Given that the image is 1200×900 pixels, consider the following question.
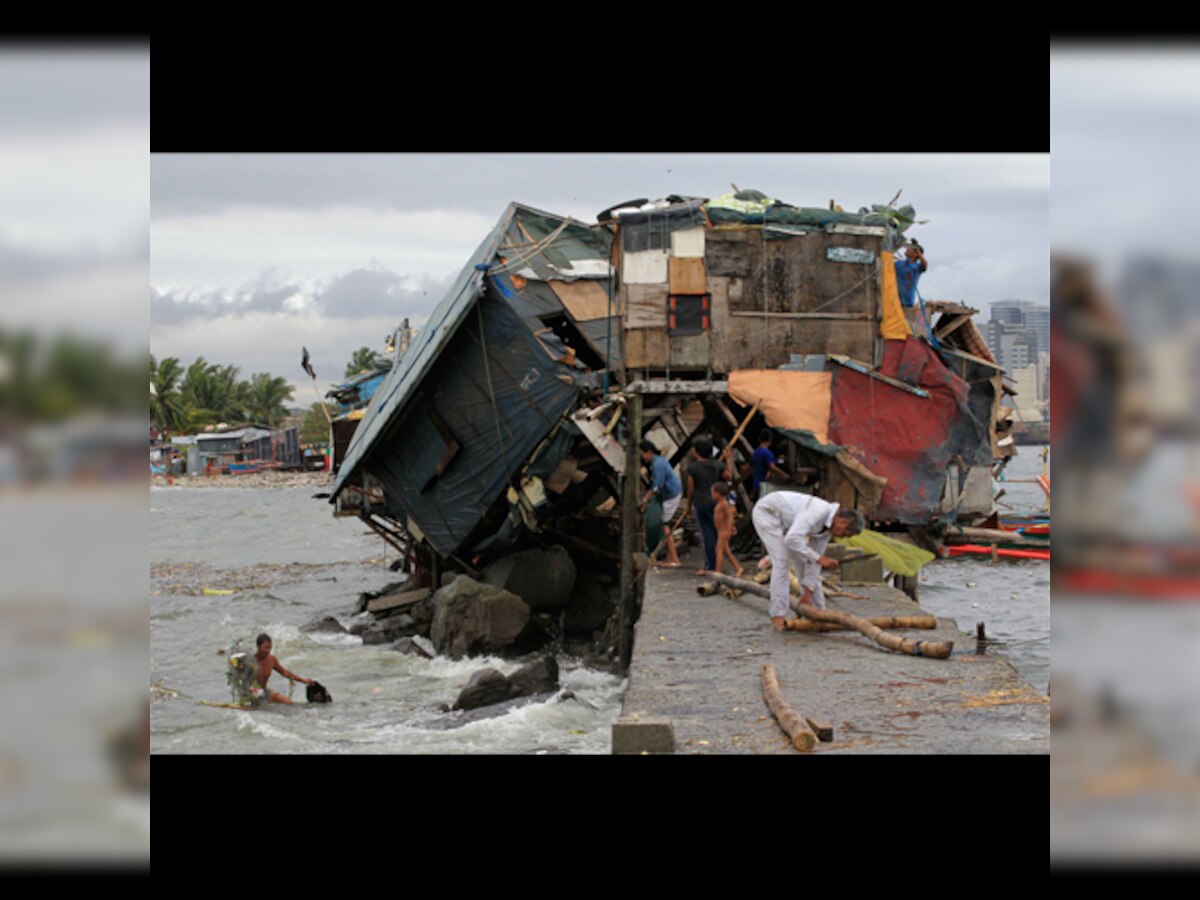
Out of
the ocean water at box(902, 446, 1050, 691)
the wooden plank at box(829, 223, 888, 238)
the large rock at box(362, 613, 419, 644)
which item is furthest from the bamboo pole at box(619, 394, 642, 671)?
the ocean water at box(902, 446, 1050, 691)

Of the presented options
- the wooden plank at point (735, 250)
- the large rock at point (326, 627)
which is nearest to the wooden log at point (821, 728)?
the wooden plank at point (735, 250)

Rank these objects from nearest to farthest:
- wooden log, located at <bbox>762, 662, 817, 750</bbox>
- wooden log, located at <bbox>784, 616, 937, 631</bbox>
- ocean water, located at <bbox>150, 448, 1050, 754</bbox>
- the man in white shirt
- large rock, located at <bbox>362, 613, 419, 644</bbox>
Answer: wooden log, located at <bbox>762, 662, 817, 750</bbox>
the man in white shirt
wooden log, located at <bbox>784, 616, 937, 631</bbox>
ocean water, located at <bbox>150, 448, 1050, 754</bbox>
large rock, located at <bbox>362, 613, 419, 644</bbox>

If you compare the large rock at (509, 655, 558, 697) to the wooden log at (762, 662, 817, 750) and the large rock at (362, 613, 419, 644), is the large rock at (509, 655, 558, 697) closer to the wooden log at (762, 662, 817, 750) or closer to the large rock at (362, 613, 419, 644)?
the wooden log at (762, 662, 817, 750)

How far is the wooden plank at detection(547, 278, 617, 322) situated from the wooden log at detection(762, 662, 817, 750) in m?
11.6

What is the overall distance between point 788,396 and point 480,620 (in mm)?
5518

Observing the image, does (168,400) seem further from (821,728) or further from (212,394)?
(821,728)

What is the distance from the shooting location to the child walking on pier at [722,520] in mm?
12516

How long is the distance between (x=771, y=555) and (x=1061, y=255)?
6.85 metres

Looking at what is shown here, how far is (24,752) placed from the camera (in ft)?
8.30

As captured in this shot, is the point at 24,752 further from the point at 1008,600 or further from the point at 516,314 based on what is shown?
the point at 1008,600

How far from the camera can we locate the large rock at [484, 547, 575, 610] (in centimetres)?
1750

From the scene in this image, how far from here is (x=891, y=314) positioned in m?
15.8

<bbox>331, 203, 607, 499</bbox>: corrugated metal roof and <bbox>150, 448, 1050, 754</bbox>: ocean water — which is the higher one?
<bbox>331, 203, 607, 499</bbox>: corrugated metal roof

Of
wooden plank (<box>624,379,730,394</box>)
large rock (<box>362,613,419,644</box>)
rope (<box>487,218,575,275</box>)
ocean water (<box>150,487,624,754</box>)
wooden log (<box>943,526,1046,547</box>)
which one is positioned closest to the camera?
ocean water (<box>150,487,624,754</box>)
